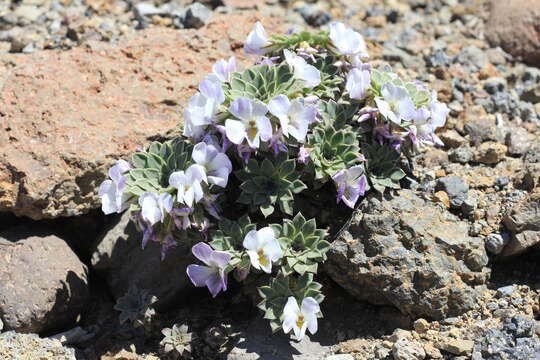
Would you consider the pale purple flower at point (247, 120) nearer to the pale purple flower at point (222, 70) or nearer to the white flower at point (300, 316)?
the pale purple flower at point (222, 70)

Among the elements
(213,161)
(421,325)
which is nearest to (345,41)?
(213,161)

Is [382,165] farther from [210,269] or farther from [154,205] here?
[154,205]

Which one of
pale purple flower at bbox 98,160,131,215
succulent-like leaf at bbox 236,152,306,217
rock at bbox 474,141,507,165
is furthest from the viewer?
rock at bbox 474,141,507,165

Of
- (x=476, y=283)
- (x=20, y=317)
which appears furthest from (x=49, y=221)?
(x=476, y=283)

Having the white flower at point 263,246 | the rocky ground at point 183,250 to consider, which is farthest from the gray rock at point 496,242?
the white flower at point 263,246

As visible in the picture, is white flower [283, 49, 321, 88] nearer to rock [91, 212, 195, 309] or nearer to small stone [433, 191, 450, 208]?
small stone [433, 191, 450, 208]

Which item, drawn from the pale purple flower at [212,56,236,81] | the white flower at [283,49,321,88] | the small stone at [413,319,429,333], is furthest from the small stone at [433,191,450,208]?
the pale purple flower at [212,56,236,81]
